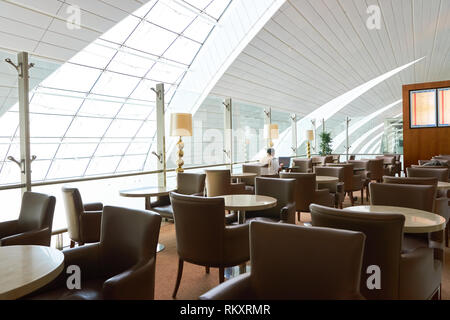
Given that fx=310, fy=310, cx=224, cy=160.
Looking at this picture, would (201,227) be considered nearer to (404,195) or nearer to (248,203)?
(248,203)

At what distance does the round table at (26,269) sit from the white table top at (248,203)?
147 centimetres

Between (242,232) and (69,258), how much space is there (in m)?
1.25

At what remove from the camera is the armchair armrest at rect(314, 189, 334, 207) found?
170 inches

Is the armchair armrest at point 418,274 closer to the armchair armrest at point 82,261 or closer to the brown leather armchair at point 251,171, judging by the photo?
the armchair armrest at point 82,261

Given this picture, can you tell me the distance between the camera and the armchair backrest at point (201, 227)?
2.39m

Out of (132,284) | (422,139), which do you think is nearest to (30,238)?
(132,284)

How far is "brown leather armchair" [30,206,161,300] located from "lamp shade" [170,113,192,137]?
306 centimetres

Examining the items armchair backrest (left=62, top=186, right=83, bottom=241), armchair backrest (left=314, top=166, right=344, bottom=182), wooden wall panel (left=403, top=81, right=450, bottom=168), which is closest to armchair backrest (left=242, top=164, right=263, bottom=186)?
armchair backrest (left=314, top=166, right=344, bottom=182)

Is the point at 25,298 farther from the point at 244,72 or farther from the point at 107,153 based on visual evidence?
the point at 107,153

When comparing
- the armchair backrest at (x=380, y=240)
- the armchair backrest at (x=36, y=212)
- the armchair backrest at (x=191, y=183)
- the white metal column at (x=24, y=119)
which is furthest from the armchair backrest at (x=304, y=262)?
the white metal column at (x=24, y=119)

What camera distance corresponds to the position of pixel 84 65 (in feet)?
33.7

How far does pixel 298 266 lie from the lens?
1.35 meters

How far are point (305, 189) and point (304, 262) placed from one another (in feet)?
10.1
